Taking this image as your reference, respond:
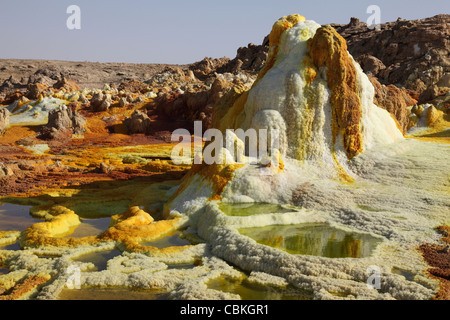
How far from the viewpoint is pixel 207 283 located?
6.19m

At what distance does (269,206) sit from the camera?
29.5ft

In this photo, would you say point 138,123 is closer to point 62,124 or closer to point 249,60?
point 62,124

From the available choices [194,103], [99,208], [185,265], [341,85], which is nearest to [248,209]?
[185,265]

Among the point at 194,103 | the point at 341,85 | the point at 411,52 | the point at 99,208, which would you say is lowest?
the point at 99,208

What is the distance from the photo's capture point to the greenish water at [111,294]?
231 inches

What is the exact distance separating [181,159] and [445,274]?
13677 millimetres

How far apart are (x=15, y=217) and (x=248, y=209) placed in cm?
601

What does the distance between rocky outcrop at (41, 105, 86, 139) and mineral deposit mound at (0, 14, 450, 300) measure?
6.18 meters

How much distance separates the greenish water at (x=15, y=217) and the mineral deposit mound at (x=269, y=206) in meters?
0.07

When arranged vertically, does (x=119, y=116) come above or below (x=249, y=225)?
above

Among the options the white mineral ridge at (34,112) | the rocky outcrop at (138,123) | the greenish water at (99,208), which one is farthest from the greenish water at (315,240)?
the white mineral ridge at (34,112)

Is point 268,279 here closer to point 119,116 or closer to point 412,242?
point 412,242

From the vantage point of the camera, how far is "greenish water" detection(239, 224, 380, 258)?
695 cm
